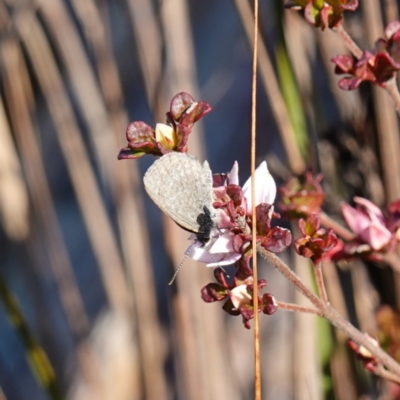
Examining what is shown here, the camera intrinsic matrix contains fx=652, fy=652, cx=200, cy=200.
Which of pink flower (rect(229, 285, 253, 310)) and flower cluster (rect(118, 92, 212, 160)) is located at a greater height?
flower cluster (rect(118, 92, 212, 160))

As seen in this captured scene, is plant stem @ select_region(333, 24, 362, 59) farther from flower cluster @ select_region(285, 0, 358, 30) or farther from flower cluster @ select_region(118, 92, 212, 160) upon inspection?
flower cluster @ select_region(118, 92, 212, 160)

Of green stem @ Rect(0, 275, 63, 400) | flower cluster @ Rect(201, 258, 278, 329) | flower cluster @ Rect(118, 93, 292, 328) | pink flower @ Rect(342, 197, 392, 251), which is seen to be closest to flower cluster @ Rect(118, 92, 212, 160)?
flower cluster @ Rect(118, 93, 292, 328)

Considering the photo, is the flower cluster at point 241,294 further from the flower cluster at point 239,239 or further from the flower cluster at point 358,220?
the flower cluster at point 358,220

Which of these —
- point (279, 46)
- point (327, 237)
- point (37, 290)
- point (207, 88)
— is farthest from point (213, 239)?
point (207, 88)

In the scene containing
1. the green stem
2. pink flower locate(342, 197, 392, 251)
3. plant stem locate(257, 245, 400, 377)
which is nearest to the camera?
plant stem locate(257, 245, 400, 377)

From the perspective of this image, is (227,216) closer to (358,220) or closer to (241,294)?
(241,294)

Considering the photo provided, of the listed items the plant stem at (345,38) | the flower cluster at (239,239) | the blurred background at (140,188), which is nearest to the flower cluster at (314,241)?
the flower cluster at (239,239)
